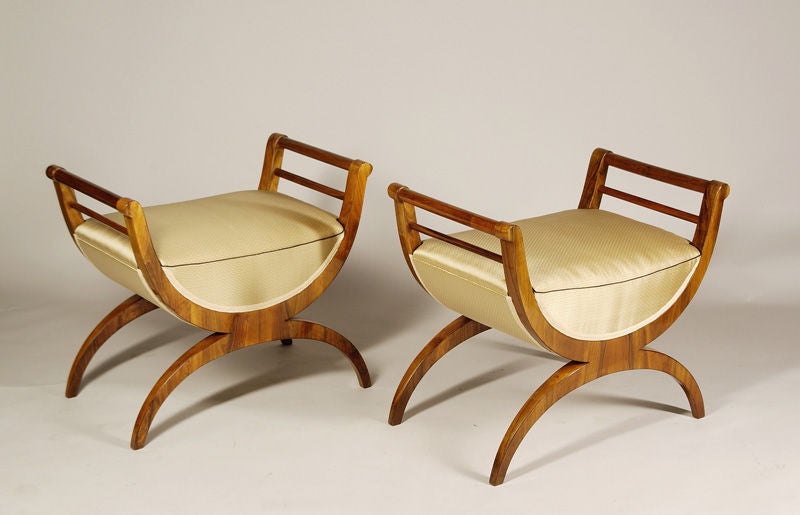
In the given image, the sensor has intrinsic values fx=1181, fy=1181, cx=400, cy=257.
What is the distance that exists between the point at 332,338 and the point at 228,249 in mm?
480

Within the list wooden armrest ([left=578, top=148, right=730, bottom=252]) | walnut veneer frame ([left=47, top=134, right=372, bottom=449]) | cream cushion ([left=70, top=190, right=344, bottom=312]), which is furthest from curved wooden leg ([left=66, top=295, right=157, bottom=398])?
wooden armrest ([left=578, top=148, right=730, bottom=252])

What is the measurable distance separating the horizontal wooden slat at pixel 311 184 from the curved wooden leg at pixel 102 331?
1.79 feet

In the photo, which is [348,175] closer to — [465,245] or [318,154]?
[318,154]

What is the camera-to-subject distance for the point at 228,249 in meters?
3.03

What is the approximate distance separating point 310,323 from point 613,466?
0.92m

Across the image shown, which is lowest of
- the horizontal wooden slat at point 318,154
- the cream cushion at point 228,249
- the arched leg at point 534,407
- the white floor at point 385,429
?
the white floor at point 385,429

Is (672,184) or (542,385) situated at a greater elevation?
(672,184)

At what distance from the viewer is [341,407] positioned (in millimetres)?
3273

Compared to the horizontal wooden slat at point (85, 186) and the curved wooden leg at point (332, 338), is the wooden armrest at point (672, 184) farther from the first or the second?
the horizontal wooden slat at point (85, 186)

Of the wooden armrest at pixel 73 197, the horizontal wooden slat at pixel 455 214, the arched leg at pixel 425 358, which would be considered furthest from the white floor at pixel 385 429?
the horizontal wooden slat at pixel 455 214

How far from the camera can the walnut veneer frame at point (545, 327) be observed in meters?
2.71

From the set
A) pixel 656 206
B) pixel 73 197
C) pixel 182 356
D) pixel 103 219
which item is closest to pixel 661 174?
pixel 656 206

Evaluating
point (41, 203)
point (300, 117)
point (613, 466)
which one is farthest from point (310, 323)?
point (41, 203)

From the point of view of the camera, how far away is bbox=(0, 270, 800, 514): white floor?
109 inches
